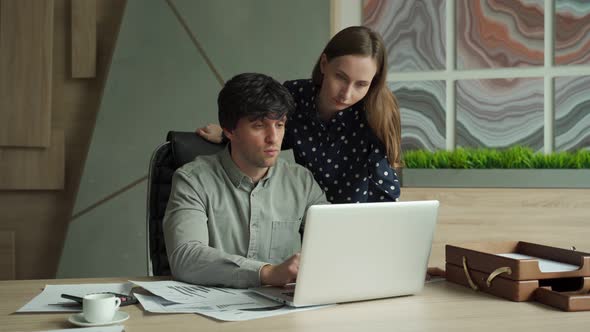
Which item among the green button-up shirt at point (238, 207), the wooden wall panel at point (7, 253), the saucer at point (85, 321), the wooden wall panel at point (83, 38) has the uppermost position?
the wooden wall panel at point (83, 38)

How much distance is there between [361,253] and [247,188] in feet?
1.95

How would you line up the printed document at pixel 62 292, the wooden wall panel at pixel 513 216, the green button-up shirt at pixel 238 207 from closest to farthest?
the printed document at pixel 62 292
the green button-up shirt at pixel 238 207
the wooden wall panel at pixel 513 216

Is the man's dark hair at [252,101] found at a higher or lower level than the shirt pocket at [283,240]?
higher

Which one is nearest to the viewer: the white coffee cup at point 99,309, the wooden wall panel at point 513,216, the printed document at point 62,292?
the white coffee cup at point 99,309

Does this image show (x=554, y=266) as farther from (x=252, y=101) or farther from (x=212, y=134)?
(x=212, y=134)

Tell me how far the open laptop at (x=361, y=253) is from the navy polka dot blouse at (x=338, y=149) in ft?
2.57

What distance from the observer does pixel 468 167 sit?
3135mm

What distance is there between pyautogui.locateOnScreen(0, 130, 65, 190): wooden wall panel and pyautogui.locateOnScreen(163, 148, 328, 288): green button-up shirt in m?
1.72

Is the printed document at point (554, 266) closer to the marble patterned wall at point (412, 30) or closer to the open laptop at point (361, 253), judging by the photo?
the open laptop at point (361, 253)

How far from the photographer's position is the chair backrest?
197 cm

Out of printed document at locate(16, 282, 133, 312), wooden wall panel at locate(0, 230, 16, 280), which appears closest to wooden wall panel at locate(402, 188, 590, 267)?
printed document at locate(16, 282, 133, 312)

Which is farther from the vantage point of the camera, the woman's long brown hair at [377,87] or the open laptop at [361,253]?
the woman's long brown hair at [377,87]

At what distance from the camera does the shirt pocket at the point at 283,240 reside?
70.9 inches

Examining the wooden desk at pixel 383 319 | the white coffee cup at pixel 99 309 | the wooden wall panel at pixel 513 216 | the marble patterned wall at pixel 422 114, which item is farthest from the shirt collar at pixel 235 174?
the marble patterned wall at pixel 422 114
